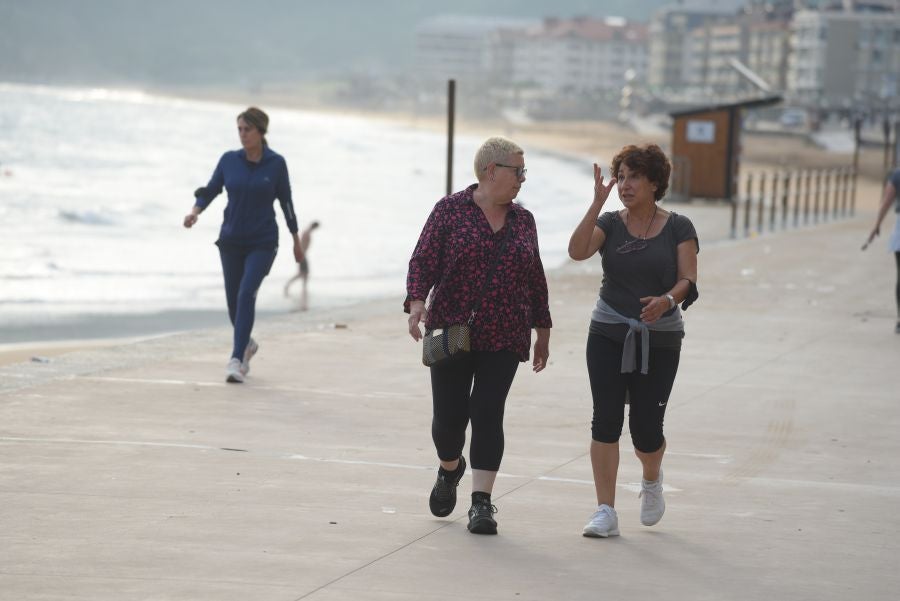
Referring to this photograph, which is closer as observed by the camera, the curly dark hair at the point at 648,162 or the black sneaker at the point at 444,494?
the curly dark hair at the point at 648,162

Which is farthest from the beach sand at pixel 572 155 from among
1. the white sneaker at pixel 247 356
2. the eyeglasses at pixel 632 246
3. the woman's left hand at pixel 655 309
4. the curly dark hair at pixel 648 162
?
the white sneaker at pixel 247 356

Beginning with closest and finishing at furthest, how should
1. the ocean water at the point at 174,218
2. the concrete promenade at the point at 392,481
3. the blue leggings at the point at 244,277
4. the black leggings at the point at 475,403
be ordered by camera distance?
1. the concrete promenade at the point at 392,481
2. the black leggings at the point at 475,403
3. the blue leggings at the point at 244,277
4. the ocean water at the point at 174,218

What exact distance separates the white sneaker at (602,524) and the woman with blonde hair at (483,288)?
14.1 inches

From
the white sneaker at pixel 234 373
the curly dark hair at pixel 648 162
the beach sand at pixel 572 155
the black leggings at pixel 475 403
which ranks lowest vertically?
the beach sand at pixel 572 155

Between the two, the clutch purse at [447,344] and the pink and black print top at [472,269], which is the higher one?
the pink and black print top at [472,269]

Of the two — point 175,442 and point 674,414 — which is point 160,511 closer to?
point 175,442

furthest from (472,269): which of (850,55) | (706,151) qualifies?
(850,55)

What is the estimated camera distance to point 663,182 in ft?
18.5

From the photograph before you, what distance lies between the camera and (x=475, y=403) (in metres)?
5.74

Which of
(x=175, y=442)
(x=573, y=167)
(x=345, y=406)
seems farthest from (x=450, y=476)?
(x=573, y=167)

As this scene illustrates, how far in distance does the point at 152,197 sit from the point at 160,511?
1815 inches

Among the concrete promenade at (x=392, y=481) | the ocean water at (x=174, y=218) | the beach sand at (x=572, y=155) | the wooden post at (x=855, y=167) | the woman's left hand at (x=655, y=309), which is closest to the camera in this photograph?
the concrete promenade at (x=392, y=481)

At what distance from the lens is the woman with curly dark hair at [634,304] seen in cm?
557

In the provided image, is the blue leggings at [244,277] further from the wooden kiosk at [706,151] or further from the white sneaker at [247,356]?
the wooden kiosk at [706,151]
